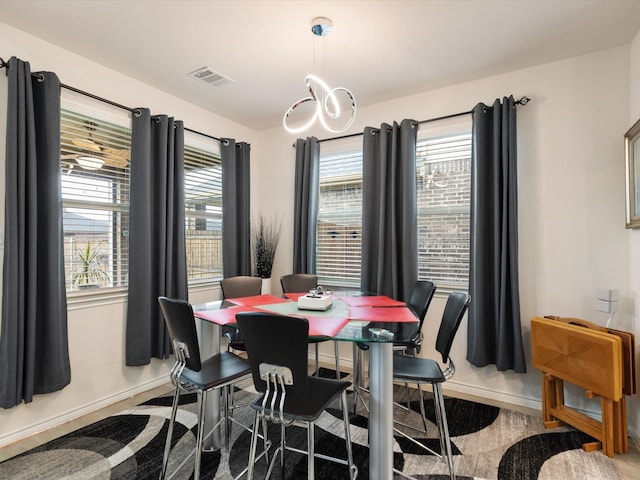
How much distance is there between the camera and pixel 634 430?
2266 millimetres

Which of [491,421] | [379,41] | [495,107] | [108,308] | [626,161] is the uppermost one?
[379,41]

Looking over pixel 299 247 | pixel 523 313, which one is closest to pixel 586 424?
pixel 523 313

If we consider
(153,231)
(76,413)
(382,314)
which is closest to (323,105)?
(382,314)

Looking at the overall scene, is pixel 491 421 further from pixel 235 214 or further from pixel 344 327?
pixel 235 214

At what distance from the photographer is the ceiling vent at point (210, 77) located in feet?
9.37

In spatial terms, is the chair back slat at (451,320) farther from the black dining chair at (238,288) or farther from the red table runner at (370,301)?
the black dining chair at (238,288)

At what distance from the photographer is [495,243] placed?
9.05ft

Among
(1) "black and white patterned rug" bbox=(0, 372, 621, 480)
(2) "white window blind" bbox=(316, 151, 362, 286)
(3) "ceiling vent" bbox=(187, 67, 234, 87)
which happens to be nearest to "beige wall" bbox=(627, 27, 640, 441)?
(1) "black and white patterned rug" bbox=(0, 372, 621, 480)

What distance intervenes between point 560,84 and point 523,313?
184cm

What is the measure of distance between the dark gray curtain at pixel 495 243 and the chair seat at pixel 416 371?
1018 mm

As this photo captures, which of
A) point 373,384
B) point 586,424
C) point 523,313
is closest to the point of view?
point 373,384

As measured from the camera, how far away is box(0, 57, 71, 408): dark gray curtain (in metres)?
2.14

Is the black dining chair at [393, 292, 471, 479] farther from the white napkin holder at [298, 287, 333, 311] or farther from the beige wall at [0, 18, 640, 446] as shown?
the beige wall at [0, 18, 640, 446]

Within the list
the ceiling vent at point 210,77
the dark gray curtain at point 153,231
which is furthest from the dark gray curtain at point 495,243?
the dark gray curtain at point 153,231
